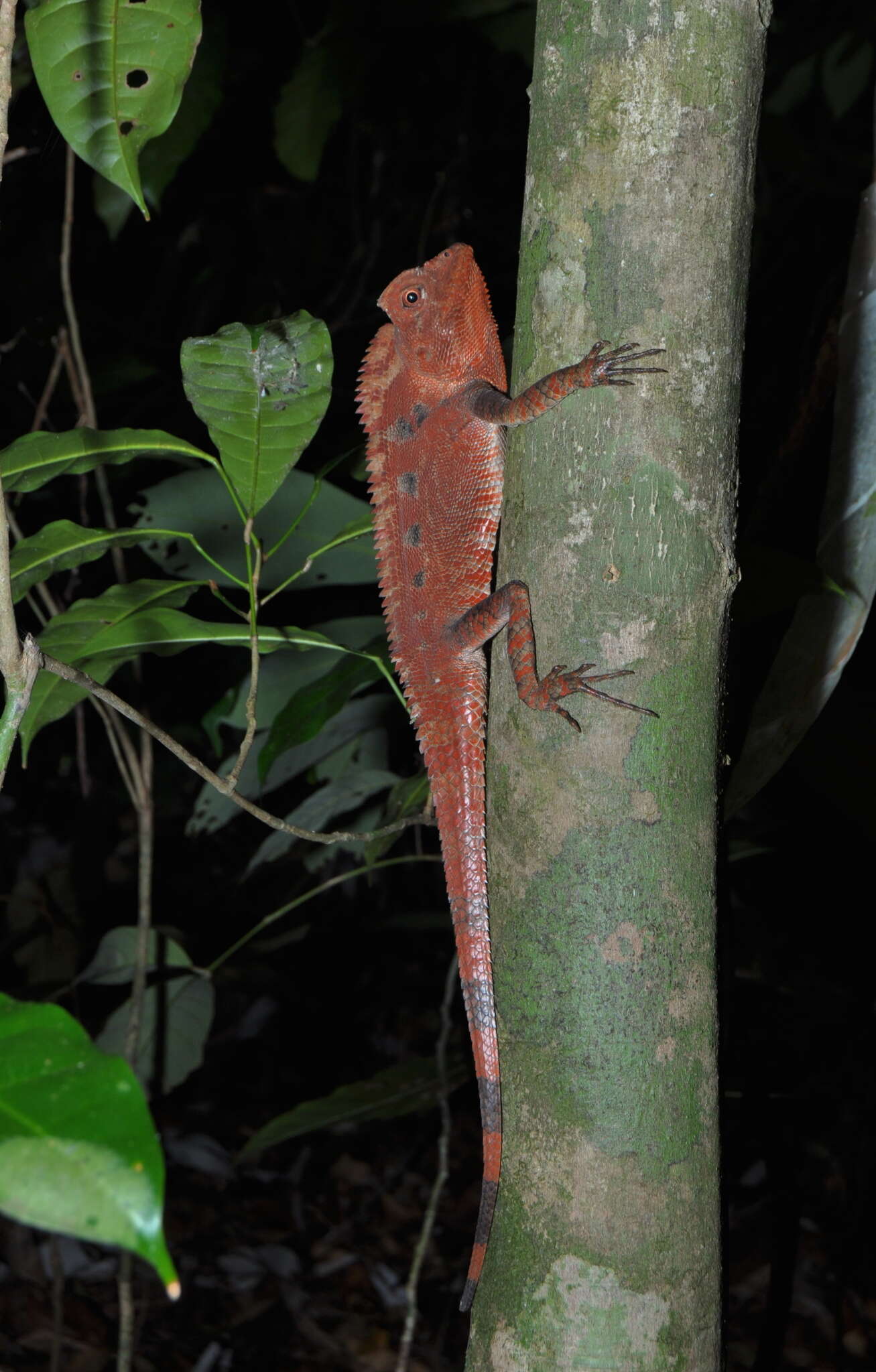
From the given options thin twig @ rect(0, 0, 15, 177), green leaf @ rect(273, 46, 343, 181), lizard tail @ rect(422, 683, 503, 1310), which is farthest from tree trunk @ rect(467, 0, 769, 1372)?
green leaf @ rect(273, 46, 343, 181)

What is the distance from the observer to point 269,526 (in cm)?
261

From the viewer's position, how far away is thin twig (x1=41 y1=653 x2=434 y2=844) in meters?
1.39

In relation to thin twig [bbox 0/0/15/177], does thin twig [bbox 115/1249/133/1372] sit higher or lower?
lower

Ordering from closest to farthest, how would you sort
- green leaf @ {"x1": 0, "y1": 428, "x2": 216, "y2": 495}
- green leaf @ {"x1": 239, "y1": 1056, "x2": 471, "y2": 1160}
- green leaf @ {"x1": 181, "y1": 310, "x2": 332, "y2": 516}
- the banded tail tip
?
1. the banded tail tip
2. green leaf @ {"x1": 181, "y1": 310, "x2": 332, "y2": 516}
3. green leaf @ {"x1": 0, "y1": 428, "x2": 216, "y2": 495}
4. green leaf @ {"x1": 239, "y1": 1056, "x2": 471, "y2": 1160}

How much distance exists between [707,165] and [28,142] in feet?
11.3

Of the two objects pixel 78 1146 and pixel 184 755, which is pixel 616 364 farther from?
pixel 78 1146

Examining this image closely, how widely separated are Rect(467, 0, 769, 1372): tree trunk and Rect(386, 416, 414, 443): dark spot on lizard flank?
1130mm

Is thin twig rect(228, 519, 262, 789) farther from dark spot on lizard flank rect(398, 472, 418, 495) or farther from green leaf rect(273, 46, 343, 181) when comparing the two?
green leaf rect(273, 46, 343, 181)

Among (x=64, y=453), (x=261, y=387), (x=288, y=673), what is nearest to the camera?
(x=261, y=387)

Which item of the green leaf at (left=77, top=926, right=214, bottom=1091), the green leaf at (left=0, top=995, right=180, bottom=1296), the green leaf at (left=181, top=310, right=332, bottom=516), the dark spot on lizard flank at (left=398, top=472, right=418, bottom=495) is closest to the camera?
the green leaf at (left=0, top=995, right=180, bottom=1296)

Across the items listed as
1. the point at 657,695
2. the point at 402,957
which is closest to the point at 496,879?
the point at 657,695

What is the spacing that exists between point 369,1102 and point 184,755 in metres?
1.43

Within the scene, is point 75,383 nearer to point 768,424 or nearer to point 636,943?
point 768,424

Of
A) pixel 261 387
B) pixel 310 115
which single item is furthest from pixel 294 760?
pixel 310 115
